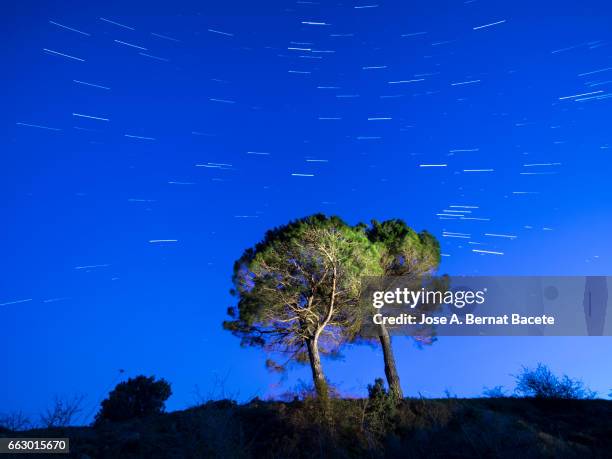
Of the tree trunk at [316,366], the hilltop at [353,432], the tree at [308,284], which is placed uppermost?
the tree at [308,284]

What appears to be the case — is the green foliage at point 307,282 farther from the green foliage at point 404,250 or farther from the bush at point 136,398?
the bush at point 136,398

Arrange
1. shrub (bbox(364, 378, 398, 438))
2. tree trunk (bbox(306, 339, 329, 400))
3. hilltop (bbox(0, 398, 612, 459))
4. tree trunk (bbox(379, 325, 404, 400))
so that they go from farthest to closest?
1. tree trunk (bbox(379, 325, 404, 400))
2. tree trunk (bbox(306, 339, 329, 400))
3. shrub (bbox(364, 378, 398, 438))
4. hilltop (bbox(0, 398, 612, 459))

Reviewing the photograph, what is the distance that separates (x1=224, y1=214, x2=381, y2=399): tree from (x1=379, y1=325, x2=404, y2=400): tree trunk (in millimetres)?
1786

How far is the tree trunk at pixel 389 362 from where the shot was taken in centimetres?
2314

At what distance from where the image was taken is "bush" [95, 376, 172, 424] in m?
31.2

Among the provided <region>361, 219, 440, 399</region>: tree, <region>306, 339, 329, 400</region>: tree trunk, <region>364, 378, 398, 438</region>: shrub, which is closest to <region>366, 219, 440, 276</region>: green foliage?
<region>361, 219, 440, 399</region>: tree

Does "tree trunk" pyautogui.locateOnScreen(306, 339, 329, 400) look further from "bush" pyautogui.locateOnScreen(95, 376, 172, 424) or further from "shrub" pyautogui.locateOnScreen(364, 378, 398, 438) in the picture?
"bush" pyautogui.locateOnScreen(95, 376, 172, 424)

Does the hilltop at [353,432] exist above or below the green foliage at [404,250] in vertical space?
below

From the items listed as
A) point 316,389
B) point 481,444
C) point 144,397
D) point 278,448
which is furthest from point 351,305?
point 144,397

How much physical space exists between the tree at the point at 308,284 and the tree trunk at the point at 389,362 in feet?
5.86

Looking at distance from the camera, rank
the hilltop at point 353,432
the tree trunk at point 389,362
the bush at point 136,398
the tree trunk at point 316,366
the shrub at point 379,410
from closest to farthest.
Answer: the hilltop at point 353,432, the shrub at point 379,410, the tree trunk at point 316,366, the tree trunk at point 389,362, the bush at point 136,398

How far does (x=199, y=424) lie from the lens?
13383 mm

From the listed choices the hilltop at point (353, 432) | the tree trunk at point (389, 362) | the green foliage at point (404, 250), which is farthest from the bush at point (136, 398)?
the green foliage at point (404, 250)

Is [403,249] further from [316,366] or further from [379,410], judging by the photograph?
[379,410]
